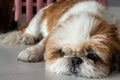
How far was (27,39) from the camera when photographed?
218cm

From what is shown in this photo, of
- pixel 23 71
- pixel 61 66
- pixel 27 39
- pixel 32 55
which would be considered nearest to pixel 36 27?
pixel 27 39

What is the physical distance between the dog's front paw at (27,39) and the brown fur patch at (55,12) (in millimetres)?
145

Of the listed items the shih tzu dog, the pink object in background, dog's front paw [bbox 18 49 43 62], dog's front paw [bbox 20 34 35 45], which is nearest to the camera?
the shih tzu dog

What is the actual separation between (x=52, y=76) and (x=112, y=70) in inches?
10.5

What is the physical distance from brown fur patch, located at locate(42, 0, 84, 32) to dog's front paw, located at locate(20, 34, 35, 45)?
14 cm

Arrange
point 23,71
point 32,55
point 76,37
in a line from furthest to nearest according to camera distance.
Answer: point 32,55 < point 23,71 < point 76,37

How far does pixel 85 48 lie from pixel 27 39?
2.51 feet

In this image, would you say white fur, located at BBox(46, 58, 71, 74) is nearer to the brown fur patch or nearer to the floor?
the floor

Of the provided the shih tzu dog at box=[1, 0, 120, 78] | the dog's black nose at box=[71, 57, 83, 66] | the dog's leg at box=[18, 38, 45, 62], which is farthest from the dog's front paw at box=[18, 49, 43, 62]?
the dog's black nose at box=[71, 57, 83, 66]

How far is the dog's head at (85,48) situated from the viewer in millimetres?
1469

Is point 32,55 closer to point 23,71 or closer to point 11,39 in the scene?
point 23,71

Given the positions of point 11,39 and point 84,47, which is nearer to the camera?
point 84,47

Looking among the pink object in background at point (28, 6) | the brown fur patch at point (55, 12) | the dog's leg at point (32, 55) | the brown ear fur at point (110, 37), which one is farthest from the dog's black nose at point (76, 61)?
the pink object in background at point (28, 6)

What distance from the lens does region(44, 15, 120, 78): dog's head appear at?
4.82 feet
